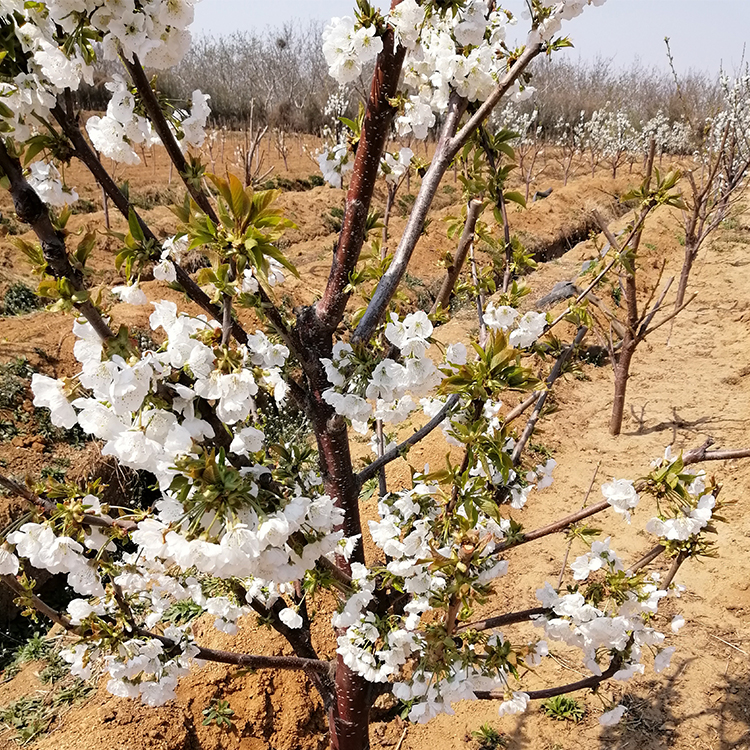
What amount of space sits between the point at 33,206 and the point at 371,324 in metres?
0.77

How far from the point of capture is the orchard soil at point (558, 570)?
2.77 metres

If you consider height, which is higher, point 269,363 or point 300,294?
point 269,363

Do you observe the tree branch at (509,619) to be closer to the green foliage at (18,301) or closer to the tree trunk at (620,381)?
the tree trunk at (620,381)

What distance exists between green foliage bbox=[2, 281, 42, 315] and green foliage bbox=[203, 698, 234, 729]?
21.4 feet

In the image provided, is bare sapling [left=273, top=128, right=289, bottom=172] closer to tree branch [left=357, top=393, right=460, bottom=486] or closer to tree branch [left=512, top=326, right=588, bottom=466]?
tree branch [left=512, top=326, right=588, bottom=466]

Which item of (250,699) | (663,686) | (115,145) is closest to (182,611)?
(250,699)

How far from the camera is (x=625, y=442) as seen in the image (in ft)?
17.0

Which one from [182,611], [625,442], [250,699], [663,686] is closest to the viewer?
[250,699]

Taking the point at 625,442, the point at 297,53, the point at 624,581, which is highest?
the point at 297,53

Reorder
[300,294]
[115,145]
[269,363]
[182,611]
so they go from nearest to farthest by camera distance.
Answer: [269,363]
[115,145]
[182,611]
[300,294]

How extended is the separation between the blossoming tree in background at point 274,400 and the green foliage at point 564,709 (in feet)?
3.47

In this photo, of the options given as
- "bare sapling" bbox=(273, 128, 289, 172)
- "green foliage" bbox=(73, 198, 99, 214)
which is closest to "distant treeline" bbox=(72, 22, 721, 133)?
"bare sapling" bbox=(273, 128, 289, 172)

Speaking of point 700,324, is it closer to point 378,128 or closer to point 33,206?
point 378,128

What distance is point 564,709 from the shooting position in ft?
9.69
